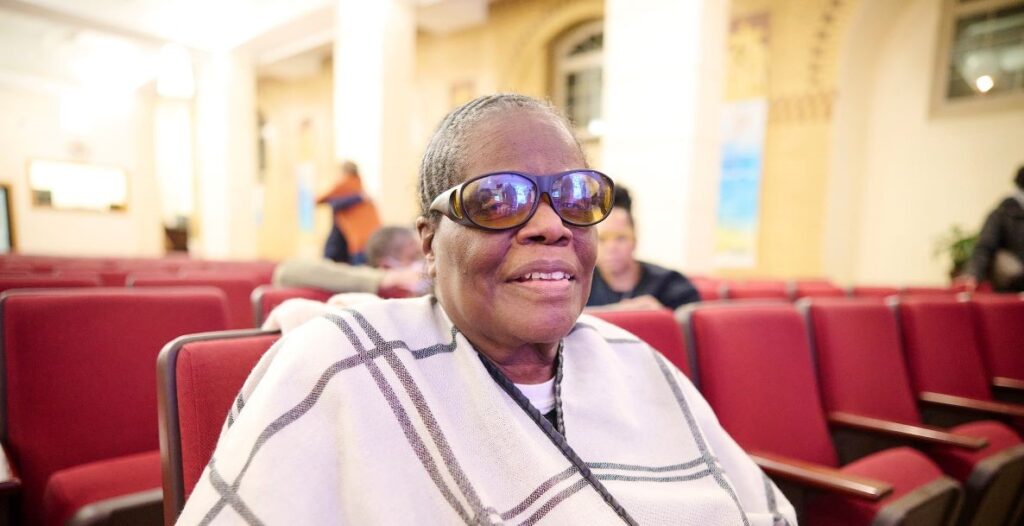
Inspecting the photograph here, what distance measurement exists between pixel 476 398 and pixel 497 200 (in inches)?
12.1

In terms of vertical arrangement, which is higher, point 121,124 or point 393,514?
point 121,124

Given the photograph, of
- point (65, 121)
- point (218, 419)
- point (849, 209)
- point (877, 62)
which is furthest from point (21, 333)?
point (65, 121)

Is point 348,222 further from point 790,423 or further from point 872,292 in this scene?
point 872,292

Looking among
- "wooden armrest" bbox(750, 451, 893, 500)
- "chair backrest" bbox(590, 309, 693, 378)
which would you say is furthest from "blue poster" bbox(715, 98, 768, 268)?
"wooden armrest" bbox(750, 451, 893, 500)

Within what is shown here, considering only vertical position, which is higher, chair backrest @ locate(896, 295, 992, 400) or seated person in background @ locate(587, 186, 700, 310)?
seated person in background @ locate(587, 186, 700, 310)

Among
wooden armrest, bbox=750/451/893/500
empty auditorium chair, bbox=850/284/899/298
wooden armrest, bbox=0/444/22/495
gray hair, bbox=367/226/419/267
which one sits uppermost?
gray hair, bbox=367/226/419/267

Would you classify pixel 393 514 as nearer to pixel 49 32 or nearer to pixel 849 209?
pixel 849 209

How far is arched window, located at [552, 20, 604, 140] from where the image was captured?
27.6 feet

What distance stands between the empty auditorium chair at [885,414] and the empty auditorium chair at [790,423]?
0.11m

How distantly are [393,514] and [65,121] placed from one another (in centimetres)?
1607

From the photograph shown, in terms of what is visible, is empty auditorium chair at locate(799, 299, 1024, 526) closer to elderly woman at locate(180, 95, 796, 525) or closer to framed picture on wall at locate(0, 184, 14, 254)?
elderly woman at locate(180, 95, 796, 525)

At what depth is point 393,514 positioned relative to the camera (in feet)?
2.25

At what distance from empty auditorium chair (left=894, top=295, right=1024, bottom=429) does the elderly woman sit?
175 cm

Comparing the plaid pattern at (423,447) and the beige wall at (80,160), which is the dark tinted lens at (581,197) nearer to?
the plaid pattern at (423,447)
